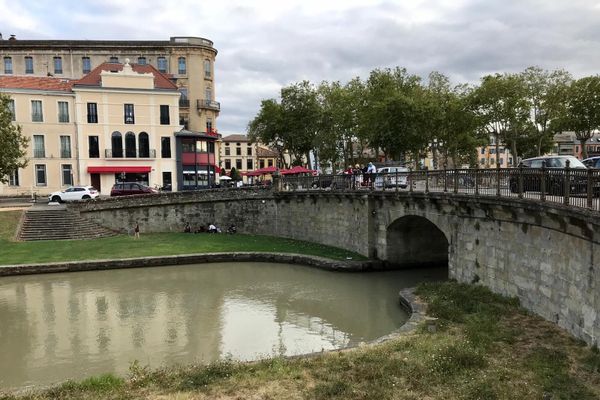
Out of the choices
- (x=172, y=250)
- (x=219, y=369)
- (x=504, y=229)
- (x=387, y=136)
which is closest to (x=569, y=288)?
(x=504, y=229)

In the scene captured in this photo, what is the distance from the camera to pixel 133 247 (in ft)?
92.9

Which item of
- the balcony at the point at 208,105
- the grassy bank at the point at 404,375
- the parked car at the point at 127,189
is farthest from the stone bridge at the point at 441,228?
the balcony at the point at 208,105

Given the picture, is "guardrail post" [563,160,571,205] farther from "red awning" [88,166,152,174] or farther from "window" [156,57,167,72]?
"window" [156,57,167,72]

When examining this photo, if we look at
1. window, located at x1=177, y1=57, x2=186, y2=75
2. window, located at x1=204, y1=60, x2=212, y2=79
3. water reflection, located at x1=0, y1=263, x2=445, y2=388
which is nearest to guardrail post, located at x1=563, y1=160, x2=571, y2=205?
water reflection, located at x1=0, y1=263, x2=445, y2=388

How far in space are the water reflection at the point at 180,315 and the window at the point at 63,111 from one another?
83.3ft

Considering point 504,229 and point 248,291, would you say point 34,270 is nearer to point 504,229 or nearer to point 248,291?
point 248,291

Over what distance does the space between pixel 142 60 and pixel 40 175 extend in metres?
20.5

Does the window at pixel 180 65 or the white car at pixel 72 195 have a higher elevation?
the window at pixel 180 65

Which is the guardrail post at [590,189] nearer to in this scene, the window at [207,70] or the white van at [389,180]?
the white van at [389,180]

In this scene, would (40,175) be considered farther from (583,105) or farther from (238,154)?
(238,154)

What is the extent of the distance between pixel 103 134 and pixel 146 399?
40.9 m

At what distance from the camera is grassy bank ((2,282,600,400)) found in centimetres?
905

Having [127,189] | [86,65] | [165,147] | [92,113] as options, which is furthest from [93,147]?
[86,65]

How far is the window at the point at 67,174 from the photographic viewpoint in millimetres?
45375
